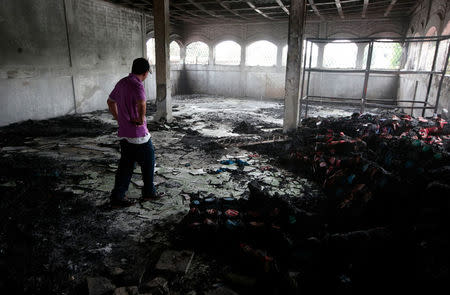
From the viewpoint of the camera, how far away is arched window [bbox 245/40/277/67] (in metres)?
16.5

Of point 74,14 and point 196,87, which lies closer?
point 74,14

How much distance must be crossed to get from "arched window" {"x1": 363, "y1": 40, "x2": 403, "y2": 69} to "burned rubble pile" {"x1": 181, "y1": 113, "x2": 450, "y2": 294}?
1141 centimetres

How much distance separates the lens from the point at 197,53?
1828 cm

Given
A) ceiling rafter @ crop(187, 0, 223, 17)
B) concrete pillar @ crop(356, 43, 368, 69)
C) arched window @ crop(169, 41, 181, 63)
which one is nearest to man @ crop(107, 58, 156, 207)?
ceiling rafter @ crop(187, 0, 223, 17)

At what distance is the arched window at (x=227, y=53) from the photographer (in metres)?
17.3

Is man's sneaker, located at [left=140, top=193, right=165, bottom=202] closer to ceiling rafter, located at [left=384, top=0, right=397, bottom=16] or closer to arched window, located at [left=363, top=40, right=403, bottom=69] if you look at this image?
ceiling rafter, located at [left=384, top=0, right=397, bottom=16]

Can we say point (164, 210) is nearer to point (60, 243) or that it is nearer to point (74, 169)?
point (60, 243)

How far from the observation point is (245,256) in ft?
8.98

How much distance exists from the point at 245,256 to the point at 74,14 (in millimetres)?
10653

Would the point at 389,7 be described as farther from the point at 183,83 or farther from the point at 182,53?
the point at 183,83

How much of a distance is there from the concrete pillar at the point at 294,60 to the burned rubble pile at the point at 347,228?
2707 millimetres

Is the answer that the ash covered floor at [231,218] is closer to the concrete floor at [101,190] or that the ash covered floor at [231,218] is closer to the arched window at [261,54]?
the concrete floor at [101,190]

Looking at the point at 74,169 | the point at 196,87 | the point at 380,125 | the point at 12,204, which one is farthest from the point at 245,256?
the point at 196,87

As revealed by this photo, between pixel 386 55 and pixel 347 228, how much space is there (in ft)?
55.6
